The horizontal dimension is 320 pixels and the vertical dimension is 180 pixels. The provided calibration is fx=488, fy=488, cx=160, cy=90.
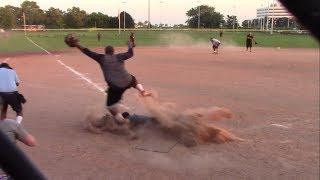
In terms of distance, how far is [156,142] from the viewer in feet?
30.8

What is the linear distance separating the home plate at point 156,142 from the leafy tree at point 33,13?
5207 inches

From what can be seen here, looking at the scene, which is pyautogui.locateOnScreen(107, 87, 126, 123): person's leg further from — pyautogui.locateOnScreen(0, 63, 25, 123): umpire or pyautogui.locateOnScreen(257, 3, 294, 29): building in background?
pyautogui.locateOnScreen(257, 3, 294, 29): building in background

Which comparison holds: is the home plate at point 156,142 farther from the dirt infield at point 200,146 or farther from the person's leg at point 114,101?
the person's leg at point 114,101

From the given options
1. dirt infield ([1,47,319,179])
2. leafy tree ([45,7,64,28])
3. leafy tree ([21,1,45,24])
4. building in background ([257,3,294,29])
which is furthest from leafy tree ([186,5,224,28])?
dirt infield ([1,47,319,179])

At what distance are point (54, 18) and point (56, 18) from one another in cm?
82

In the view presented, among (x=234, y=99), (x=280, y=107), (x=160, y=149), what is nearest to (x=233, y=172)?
(x=160, y=149)

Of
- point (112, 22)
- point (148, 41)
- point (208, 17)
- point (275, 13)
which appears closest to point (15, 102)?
point (148, 41)

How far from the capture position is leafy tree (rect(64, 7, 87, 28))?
419ft

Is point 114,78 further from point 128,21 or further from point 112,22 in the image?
point 112,22

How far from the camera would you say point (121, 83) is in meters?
10.5

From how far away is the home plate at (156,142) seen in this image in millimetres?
8891

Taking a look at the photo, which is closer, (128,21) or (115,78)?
(115,78)

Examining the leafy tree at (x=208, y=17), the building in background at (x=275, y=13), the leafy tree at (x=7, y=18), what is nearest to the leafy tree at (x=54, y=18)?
the leafy tree at (x=7, y=18)

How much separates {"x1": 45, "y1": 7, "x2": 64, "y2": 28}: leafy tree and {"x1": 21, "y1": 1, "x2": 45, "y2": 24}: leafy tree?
2.68m
